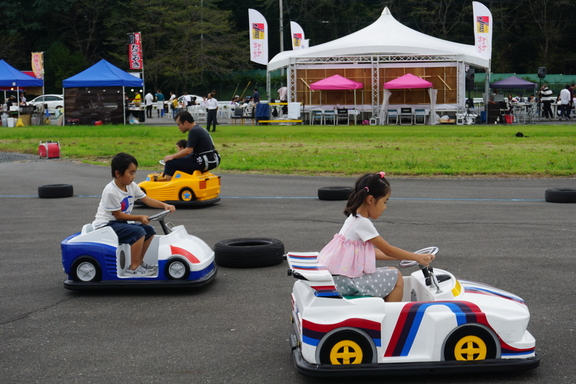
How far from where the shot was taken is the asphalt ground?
445 centimetres

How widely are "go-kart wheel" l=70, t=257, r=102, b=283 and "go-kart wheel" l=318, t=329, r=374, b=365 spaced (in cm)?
272

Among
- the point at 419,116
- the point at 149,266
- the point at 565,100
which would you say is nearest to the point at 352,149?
the point at 149,266

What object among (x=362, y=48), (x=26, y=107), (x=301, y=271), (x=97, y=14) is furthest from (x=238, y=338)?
(x=97, y=14)

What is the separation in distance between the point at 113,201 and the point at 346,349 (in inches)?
112

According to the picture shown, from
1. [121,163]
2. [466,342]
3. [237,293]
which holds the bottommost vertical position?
[237,293]

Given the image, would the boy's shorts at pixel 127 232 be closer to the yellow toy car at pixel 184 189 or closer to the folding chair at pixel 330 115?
the yellow toy car at pixel 184 189

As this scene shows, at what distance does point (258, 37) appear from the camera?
41281 millimetres

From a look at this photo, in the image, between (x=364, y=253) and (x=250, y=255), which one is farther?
(x=250, y=255)

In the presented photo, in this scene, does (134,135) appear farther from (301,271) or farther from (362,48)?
(301,271)

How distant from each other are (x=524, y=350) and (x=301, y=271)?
1392 mm

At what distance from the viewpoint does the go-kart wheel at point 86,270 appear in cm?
616

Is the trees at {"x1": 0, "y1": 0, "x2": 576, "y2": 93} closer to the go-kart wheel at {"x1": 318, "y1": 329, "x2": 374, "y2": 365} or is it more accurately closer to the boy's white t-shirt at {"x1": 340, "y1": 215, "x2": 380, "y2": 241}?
the boy's white t-shirt at {"x1": 340, "y1": 215, "x2": 380, "y2": 241}

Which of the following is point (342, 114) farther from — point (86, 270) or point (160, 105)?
point (86, 270)

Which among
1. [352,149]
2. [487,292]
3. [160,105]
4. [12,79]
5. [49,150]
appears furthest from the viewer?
[160,105]
